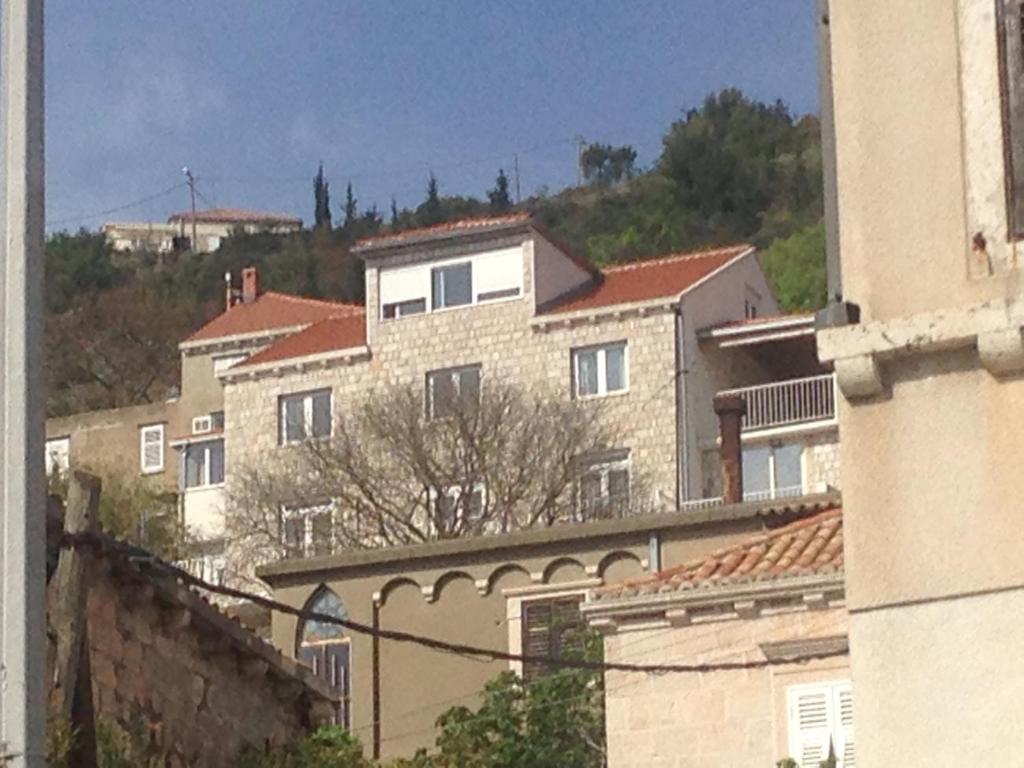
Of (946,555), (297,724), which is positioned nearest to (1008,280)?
(946,555)

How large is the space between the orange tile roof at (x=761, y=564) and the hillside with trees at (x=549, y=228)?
6168 centimetres

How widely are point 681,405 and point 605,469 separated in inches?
125

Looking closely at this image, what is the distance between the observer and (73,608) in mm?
15523

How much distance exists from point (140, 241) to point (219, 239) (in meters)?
7.68

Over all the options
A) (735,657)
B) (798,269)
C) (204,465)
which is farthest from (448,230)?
(735,657)

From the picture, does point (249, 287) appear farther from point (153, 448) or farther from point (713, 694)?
point (713, 694)

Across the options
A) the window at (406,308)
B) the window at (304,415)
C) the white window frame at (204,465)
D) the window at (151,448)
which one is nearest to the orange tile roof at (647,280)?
the window at (406,308)

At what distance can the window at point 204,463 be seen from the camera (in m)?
77.8

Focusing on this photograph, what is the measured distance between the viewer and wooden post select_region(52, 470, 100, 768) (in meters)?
15.5

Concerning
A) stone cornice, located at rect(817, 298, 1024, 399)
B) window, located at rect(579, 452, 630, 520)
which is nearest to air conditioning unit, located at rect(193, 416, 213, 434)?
window, located at rect(579, 452, 630, 520)

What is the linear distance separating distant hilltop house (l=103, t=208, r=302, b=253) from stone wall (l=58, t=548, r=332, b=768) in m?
129

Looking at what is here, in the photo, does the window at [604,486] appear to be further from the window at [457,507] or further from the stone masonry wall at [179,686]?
the stone masonry wall at [179,686]

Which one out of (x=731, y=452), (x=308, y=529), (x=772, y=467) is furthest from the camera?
(x=772, y=467)

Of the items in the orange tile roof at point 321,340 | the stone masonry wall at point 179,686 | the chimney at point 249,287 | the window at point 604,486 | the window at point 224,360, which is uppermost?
the chimney at point 249,287
